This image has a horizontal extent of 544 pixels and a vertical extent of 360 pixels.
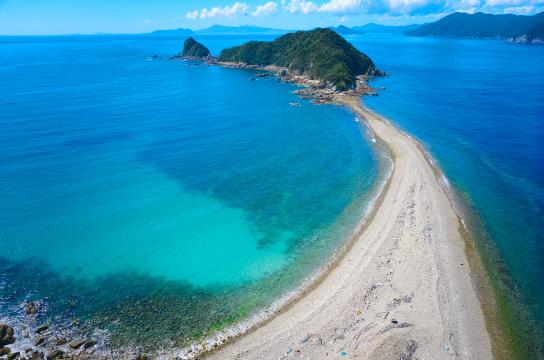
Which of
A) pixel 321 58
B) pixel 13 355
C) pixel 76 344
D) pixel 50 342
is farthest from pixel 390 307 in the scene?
pixel 321 58

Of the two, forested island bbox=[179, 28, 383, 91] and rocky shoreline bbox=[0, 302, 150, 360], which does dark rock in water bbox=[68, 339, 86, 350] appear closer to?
rocky shoreline bbox=[0, 302, 150, 360]

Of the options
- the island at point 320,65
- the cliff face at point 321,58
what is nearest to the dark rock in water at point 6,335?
the island at point 320,65

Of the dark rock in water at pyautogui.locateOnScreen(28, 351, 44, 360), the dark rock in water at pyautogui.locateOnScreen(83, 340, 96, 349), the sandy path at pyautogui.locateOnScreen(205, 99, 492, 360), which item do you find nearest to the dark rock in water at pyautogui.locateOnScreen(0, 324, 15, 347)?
the dark rock in water at pyautogui.locateOnScreen(28, 351, 44, 360)

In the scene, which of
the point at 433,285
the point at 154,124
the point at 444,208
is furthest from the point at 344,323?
the point at 154,124

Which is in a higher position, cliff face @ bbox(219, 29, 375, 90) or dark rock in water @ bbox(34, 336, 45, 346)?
cliff face @ bbox(219, 29, 375, 90)

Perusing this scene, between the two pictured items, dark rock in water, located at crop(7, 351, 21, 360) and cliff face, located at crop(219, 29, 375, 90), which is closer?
dark rock in water, located at crop(7, 351, 21, 360)

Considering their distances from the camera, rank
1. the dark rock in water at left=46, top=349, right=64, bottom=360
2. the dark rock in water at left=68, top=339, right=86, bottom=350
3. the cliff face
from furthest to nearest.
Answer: the cliff face < the dark rock in water at left=68, top=339, right=86, bottom=350 < the dark rock in water at left=46, top=349, right=64, bottom=360
